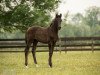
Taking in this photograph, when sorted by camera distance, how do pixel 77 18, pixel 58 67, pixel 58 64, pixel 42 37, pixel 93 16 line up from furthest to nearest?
pixel 77 18
pixel 93 16
pixel 58 64
pixel 42 37
pixel 58 67

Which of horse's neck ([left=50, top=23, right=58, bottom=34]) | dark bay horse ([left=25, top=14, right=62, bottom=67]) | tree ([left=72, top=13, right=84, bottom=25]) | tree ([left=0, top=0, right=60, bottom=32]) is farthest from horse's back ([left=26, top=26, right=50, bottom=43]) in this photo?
tree ([left=72, top=13, right=84, bottom=25])

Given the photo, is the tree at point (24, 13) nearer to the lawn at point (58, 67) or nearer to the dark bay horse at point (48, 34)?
the lawn at point (58, 67)

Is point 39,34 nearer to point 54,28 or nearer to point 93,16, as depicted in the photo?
point 54,28

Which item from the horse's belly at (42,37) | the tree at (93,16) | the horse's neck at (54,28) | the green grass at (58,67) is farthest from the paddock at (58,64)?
the tree at (93,16)

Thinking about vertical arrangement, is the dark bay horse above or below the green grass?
above

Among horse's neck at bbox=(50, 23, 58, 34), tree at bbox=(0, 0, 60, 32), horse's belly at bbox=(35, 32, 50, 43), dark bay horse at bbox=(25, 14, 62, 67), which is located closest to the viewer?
dark bay horse at bbox=(25, 14, 62, 67)

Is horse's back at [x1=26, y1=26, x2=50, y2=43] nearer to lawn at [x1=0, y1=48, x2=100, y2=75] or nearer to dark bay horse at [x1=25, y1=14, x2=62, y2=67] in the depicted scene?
dark bay horse at [x1=25, y1=14, x2=62, y2=67]

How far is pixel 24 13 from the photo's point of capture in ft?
85.4

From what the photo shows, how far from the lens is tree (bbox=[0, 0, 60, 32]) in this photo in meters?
26.2

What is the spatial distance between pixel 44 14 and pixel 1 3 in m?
3.59

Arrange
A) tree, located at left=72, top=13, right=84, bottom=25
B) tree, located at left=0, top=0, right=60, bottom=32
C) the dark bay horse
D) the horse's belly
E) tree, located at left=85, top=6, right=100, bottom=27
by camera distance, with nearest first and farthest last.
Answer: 1. the dark bay horse
2. the horse's belly
3. tree, located at left=0, top=0, right=60, bottom=32
4. tree, located at left=85, top=6, right=100, bottom=27
5. tree, located at left=72, top=13, right=84, bottom=25

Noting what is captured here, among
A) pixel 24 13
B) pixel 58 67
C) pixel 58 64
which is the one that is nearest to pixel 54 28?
pixel 58 67

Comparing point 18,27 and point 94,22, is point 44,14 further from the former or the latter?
point 94,22

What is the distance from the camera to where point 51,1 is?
1096 inches
